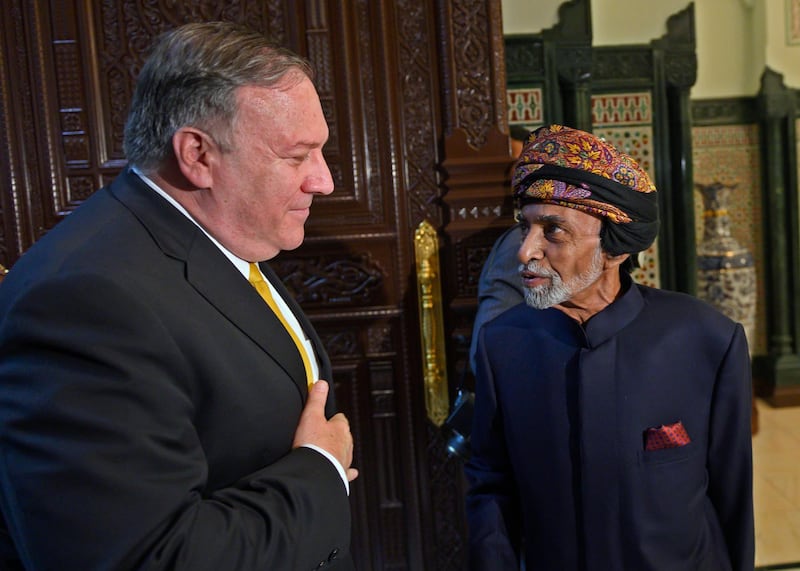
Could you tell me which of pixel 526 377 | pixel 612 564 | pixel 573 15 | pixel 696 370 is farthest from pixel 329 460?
pixel 573 15

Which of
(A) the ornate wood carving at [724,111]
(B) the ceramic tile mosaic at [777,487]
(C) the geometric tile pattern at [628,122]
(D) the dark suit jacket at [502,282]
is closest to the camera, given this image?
(D) the dark suit jacket at [502,282]

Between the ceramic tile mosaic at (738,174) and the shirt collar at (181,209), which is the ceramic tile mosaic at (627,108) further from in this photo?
the shirt collar at (181,209)

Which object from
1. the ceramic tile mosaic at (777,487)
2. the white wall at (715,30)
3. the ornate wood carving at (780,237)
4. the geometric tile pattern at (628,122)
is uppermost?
the white wall at (715,30)

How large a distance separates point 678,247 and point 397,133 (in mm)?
3460

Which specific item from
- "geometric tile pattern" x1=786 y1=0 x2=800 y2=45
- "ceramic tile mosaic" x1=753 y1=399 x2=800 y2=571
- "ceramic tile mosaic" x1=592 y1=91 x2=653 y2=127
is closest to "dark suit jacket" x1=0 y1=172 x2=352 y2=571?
"ceramic tile mosaic" x1=753 y1=399 x2=800 y2=571

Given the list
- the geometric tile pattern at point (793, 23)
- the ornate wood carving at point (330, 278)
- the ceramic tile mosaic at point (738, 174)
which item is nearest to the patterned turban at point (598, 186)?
the ornate wood carving at point (330, 278)

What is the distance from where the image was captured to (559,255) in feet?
5.10

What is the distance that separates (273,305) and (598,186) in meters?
0.67

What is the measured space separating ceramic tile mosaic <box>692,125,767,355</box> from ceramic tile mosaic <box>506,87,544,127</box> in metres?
1.42

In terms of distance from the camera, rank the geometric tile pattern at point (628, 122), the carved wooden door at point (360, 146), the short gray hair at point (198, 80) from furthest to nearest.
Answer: the geometric tile pattern at point (628, 122) < the carved wooden door at point (360, 146) < the short gray hair at point (198, 80)

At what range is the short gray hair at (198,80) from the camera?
1.15 meters

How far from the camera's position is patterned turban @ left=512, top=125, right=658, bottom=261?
151 cm

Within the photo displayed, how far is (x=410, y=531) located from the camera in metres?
2.62

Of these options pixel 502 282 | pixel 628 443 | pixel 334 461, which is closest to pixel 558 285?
pixel 628 443
